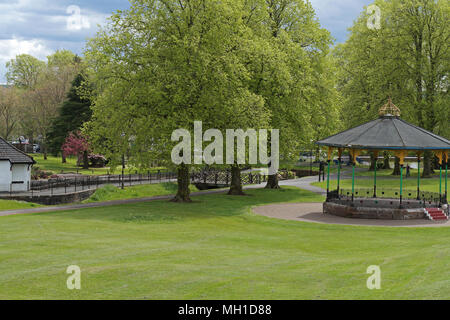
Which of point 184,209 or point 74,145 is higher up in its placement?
point 74,145

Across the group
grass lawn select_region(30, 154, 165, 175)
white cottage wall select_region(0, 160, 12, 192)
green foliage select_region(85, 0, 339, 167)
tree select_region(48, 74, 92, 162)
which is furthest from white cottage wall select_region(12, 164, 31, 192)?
tree select_region(48, 74, 92, 162)

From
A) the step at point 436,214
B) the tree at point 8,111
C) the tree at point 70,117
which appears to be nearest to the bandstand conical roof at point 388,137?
the step at point 436,214

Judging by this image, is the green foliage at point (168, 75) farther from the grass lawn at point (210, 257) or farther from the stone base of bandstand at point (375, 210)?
the stone base of bandstand at point (375, 210)

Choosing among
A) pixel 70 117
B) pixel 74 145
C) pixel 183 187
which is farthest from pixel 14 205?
pixel 70 117

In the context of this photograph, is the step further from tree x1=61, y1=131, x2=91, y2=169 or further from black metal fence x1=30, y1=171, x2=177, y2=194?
tree x1=61, y1=131, x2=91, y2=169

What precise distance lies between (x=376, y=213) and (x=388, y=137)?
476 centimetres

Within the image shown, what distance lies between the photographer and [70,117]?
76.6 meters

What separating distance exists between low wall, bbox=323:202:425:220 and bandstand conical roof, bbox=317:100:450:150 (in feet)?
12.3

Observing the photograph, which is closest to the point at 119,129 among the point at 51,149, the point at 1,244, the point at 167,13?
the point at 167,13

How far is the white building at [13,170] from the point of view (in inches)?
1924

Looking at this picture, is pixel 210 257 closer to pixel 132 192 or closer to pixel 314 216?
pixel 314 216

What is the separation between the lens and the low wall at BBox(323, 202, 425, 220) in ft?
99.0

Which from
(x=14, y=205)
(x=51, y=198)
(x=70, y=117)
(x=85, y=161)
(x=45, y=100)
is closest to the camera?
(x=14, y=205)
